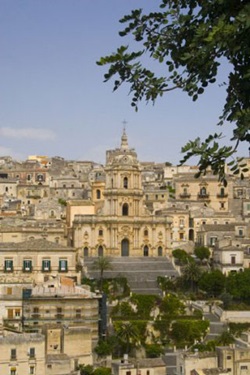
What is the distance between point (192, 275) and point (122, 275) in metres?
4.43

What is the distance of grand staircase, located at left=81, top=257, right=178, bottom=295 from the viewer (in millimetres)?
50478

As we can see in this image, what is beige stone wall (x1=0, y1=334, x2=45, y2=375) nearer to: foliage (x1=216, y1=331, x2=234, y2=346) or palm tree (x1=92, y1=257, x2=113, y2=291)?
foliage (x1=216, y1=331, x2=234, y2=346)

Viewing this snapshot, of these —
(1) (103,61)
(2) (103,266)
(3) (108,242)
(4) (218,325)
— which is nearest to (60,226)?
(3) (108,242)

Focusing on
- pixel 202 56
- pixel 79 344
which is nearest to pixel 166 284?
pixel 79 344

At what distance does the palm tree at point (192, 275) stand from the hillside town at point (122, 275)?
0.72 feet

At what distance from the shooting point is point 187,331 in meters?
42.3

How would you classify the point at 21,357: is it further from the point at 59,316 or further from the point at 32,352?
the point at 59,316

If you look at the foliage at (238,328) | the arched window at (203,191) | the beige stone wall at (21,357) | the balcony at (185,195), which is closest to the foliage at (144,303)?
the foliage at (238,328)

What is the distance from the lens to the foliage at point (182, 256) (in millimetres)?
56812

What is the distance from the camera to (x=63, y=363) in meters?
34.9

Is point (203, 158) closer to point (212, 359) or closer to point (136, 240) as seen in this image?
point (212, 359)

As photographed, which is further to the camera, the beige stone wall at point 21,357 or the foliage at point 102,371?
the foliage at point 102,371

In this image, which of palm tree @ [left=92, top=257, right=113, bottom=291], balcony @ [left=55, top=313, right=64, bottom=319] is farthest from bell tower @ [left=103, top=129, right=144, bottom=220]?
balcony @ [left=55, top=313, right=64, bottom=319]

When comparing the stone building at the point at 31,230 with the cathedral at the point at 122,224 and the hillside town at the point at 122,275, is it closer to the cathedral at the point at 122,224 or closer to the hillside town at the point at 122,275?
the hillside town at the point at 122,275
